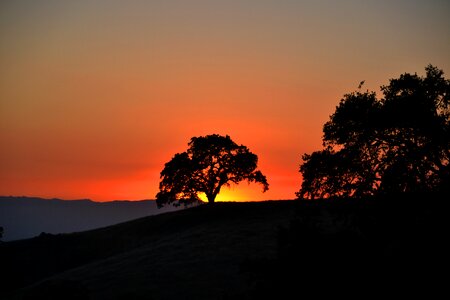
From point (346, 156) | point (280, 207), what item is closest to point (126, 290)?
point (346, 156)

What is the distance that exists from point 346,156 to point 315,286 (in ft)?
73.9

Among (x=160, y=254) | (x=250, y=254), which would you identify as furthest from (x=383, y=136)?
(x=160, y=254)

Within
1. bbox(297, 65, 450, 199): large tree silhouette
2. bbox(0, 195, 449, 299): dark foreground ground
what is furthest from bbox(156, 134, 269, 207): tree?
bbox(297, 65, 450, 199): large tree silhouette

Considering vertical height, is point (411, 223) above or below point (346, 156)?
below

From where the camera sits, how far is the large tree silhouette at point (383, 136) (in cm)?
3050

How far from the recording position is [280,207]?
5788 centimetres

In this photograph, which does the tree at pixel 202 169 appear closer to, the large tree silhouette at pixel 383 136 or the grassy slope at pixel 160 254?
the grassy slope at pixel 160 254

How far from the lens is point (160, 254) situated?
1693 inches

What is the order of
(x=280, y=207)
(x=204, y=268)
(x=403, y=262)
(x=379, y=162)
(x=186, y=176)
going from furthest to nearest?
(x=186, y=176), (x=280, y=207), (x=204, y=268), (x=379, y=162), (x=403, y=262)

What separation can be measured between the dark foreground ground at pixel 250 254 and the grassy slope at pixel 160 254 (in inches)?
5.1

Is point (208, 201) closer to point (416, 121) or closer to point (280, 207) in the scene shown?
point (280, 207)

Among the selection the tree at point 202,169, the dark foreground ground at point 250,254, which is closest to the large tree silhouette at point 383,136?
the dark foreground ground at point 250,254

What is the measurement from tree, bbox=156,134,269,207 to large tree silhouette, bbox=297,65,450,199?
39746 millimetres

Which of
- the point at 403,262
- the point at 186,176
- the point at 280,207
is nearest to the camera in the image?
the point at 403,262
